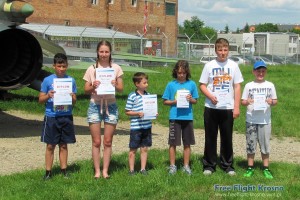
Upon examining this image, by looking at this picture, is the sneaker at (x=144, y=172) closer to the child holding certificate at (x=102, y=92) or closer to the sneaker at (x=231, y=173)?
the child holding certificate at (x=102, y=92)

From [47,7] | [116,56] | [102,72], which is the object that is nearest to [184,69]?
[102,72]

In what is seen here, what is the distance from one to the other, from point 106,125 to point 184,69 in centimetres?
123

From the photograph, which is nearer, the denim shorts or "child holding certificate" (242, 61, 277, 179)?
the denim shorts

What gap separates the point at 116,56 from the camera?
1445 centimetres

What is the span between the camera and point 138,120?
6504mm

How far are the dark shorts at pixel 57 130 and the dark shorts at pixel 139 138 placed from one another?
0.76 meters

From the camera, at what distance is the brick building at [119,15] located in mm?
42812

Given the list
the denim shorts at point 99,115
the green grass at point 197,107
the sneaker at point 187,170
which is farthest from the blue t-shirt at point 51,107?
the green grass at point 197,107

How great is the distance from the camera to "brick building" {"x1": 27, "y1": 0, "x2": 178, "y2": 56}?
4281cm

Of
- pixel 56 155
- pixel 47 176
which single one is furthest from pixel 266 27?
pixel 47 176

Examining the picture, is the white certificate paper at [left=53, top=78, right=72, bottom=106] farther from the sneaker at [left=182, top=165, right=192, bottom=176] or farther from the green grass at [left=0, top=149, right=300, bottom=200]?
the sneaker at [left=182, top=165, right=192, bottom=176]

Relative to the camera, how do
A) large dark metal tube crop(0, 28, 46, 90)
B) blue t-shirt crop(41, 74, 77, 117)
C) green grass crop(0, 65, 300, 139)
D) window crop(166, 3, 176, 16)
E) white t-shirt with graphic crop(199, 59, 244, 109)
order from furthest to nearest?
window crop(166, 3, 176, 16) < green grass crop(0, 65, 300, 139) < large dark metal tube crop(0, 28, 46, 90) < white t-shirt with graphic crop(199, 59, 244, 109) < blue t-shirt crop(41, 74, 77, 117)

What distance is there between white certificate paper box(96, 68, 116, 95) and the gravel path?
5.92 ft

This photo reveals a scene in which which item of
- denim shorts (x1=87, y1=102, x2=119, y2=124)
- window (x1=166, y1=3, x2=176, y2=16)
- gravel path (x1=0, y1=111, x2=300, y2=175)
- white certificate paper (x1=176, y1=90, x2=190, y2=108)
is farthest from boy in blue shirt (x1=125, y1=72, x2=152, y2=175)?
window (x1=166, y1=3, x2=176, y2=16)
